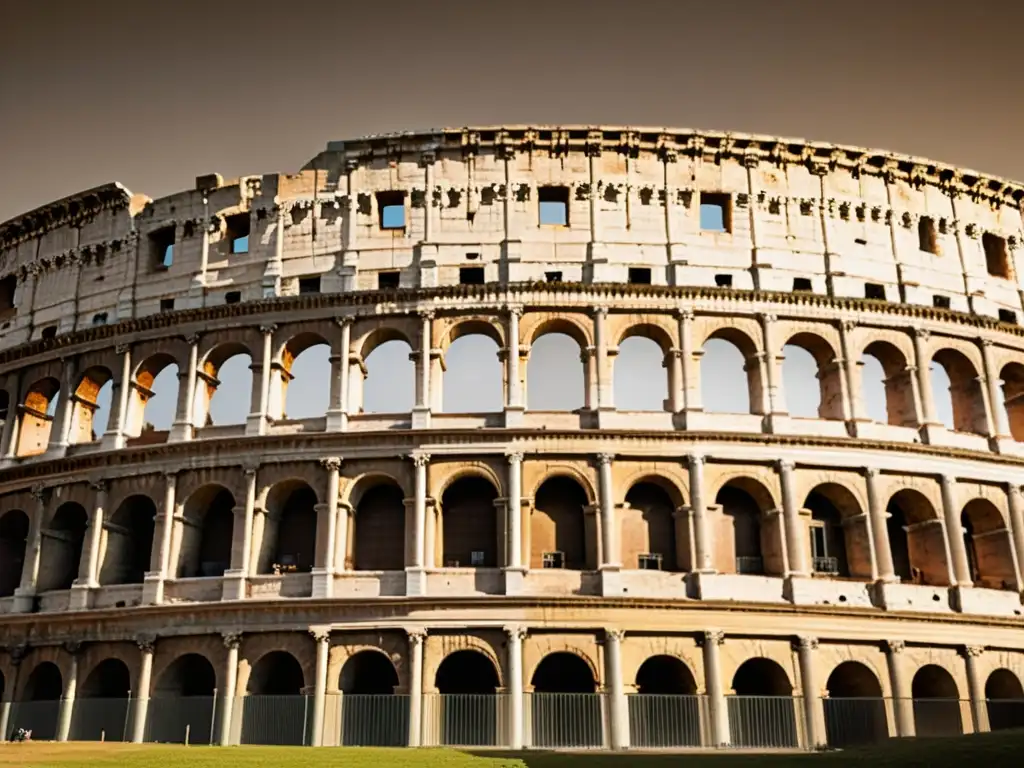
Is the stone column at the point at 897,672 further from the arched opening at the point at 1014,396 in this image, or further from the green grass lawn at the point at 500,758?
the arched opening at the point at 1014,396

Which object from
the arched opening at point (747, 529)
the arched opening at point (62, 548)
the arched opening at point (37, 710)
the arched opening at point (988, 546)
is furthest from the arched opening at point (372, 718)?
the arched opening at point (988, 546)

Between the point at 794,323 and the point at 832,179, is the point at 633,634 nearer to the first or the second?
the point at 794,323

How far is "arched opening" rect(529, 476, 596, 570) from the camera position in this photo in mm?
27312

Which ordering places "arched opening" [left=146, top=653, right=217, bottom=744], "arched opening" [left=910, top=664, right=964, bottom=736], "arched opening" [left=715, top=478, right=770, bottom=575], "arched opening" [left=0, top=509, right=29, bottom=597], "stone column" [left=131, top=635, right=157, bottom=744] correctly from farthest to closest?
"arched opening" [left=0, top=509, right=29, bottom=597] → "arched opening" [left=715, top=478, right=770, bottom=575] → "stone column" [left=131, top=635, right=157, bottom=744] → "arched opening" [left=146, top=653, right=217, bottom=744] → "arched opening" [left=910, top=664, right=964, bottom=736]

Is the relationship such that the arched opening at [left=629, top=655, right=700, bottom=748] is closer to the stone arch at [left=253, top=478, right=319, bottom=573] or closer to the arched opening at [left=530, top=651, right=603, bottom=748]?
the arched opening at [left=530, top=651, right=603, bottom=748]

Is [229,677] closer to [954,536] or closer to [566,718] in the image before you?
[566,718]

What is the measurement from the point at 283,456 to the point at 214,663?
5.76 meters

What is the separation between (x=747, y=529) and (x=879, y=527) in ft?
11.7

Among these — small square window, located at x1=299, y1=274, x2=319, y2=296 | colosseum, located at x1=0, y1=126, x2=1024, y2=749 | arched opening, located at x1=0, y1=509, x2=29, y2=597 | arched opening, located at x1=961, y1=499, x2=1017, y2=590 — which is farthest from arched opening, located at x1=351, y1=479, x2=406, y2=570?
arched opening, located at x1=961, y1=499, x2=1017, y2=590

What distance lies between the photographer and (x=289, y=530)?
28797mm

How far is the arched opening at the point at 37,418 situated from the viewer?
1297 inches

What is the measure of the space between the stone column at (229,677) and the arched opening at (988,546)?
20.8m

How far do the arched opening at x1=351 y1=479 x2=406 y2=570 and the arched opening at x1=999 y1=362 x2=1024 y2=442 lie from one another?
19180 millimetres

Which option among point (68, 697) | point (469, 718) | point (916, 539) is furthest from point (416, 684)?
point (916, 539)
